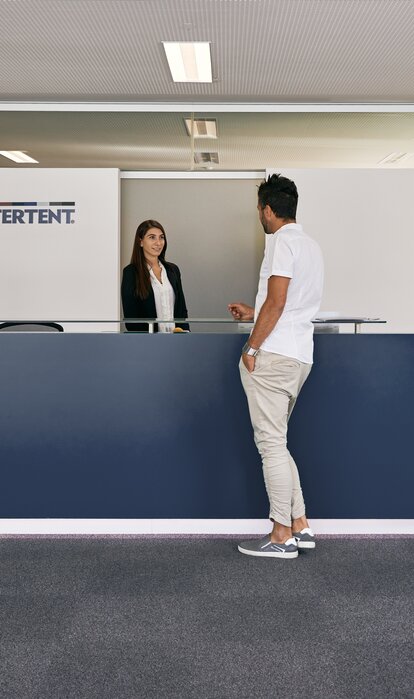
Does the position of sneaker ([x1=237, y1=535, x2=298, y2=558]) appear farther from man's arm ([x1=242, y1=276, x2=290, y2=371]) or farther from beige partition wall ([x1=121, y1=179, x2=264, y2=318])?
beige partition wall ([x1=121, y1=179, x2=264, y2=318])

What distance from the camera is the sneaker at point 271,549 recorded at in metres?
3.97

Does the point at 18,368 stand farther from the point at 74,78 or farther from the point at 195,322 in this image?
the point at 74,78

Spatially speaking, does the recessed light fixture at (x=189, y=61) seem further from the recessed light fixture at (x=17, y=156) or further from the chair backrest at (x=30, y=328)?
the chair backrest at (x=30, y=328)

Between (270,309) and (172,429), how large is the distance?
91cm

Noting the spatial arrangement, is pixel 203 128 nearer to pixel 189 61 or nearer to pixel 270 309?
pixel 189 61

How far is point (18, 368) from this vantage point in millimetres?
4359

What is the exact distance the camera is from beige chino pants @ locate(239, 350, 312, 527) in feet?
13.0

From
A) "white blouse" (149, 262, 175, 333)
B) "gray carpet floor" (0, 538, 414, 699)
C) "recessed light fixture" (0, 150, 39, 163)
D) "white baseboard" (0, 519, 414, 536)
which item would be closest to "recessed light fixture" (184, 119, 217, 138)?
"recessed light fixture" (0, 150, 39, 163)

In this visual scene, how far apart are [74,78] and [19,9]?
56.0 inches

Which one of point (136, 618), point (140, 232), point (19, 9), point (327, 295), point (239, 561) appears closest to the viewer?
point (136, 618)

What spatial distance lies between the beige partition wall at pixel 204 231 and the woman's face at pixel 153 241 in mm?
1766

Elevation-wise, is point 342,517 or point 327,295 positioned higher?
point 327,295

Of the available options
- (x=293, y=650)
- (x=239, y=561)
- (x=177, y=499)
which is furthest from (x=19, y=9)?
(x=293, y=650)

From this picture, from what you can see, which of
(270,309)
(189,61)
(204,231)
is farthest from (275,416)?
(204,231)
